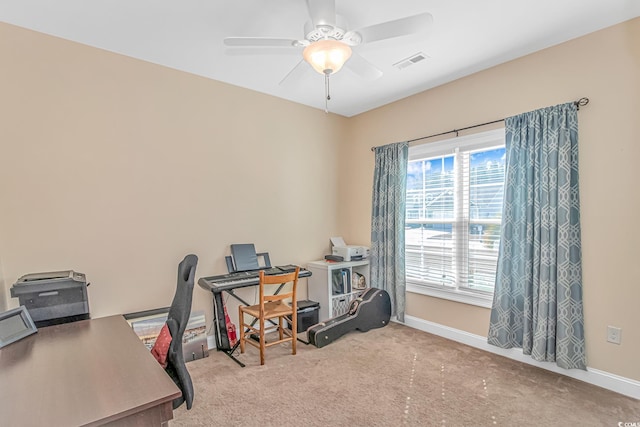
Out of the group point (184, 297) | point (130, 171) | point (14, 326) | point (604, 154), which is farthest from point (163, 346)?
point (604, 154)

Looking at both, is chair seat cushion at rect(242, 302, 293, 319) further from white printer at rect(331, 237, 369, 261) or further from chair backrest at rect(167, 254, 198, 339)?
chair backrest at rect(167, 254, 198, 339)

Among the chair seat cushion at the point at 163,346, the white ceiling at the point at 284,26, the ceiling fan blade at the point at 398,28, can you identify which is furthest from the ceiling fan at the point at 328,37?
the chair seat cushion at the point at 163,346

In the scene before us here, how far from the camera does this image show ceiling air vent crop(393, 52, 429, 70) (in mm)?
2828

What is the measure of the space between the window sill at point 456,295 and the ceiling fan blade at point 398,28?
250 centimetres

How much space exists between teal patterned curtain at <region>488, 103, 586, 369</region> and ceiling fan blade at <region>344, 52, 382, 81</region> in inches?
56.1

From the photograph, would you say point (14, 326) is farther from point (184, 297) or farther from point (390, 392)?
point (390, 392)

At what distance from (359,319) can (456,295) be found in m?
1.05

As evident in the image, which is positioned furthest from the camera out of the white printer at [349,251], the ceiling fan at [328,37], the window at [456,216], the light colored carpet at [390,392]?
the white printer at [349,251]

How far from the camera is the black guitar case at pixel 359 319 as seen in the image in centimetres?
325

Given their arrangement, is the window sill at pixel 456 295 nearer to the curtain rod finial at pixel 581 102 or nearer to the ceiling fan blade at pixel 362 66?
the curtain rod finial at pixel 581 102

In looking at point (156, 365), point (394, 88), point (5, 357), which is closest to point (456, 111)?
point (394, 88)

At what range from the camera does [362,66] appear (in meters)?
2.29

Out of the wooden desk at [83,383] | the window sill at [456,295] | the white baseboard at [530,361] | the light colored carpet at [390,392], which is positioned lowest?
the light colored carpet at [390,392]

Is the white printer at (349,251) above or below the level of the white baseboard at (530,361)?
above
